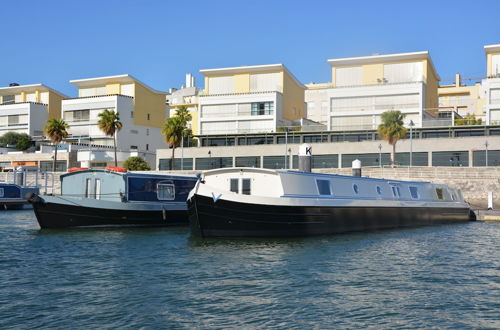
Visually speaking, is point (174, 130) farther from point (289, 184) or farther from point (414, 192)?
point (289, 184)

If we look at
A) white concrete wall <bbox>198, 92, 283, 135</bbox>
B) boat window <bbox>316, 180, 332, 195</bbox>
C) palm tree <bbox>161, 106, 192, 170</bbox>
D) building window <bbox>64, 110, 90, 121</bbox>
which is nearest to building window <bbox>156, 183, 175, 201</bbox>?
boat window <bbox>316, 180, 332, 195</bbox>

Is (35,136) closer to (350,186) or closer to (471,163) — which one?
(471,163)

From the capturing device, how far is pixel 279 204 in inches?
976

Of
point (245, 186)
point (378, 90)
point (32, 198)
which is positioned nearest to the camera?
point (245, 186)

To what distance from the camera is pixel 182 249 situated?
2312cm

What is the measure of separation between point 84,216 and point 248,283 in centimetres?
1676

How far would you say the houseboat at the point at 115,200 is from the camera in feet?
99.5

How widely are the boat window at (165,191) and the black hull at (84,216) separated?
4.43ft

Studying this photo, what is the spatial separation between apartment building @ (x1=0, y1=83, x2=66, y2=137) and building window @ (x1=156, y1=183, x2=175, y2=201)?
66444 mm

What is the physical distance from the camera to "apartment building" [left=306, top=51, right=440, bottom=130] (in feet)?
254

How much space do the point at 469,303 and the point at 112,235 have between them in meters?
18.3

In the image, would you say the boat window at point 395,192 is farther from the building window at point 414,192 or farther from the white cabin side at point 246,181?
the white cabin side at point 246,181

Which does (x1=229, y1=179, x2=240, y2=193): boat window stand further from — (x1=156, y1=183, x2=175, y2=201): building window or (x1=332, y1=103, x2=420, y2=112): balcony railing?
(x1=332, y1=103, x2=420, y2=112): balcony railing

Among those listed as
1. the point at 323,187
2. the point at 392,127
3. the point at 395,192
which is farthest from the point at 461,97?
the point at 323,187
